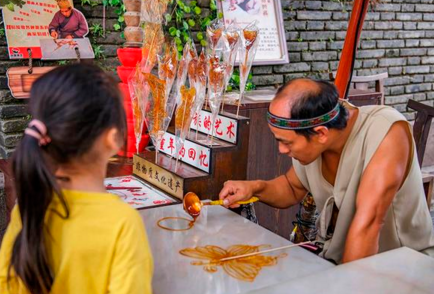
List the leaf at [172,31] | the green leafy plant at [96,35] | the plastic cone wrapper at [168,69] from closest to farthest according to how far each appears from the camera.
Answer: the plastic cone wrapper at [168,69] → the green leafy plant at [96,35] → the leaf at [172,31]

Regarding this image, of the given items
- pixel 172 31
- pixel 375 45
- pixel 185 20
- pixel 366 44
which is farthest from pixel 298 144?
pixel 375 45

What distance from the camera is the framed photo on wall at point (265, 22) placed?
396 centimetres

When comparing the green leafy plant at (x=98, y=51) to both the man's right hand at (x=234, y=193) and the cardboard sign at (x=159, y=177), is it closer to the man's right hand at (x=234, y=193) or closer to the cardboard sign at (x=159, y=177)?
the cardboard sign at (x=159, y=177)

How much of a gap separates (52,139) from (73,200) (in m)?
0.12

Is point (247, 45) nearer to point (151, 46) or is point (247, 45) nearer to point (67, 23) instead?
point (151, 46)

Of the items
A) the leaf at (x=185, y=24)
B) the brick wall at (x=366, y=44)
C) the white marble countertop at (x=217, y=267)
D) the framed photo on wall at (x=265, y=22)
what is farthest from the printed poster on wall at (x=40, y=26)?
the white marble countertop at (x=217, y=267)

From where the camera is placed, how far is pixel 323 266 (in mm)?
1370

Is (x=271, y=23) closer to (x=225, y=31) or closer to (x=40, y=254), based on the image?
(x=225, y=31)

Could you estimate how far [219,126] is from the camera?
1.99 m

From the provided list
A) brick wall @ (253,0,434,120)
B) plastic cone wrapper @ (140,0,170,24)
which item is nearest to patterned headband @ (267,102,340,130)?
plastic cone wrapper @ (140,0,170,24)

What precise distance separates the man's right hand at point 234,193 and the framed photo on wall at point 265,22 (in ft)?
7.75

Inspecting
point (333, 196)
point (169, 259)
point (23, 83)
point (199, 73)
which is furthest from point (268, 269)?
point (23, 83)

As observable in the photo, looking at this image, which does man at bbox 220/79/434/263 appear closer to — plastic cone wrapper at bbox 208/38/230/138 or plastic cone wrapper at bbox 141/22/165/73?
plastic cone wrapper at bbox 208/38/230/138

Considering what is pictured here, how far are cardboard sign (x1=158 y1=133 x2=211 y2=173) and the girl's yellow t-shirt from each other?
91 cm
